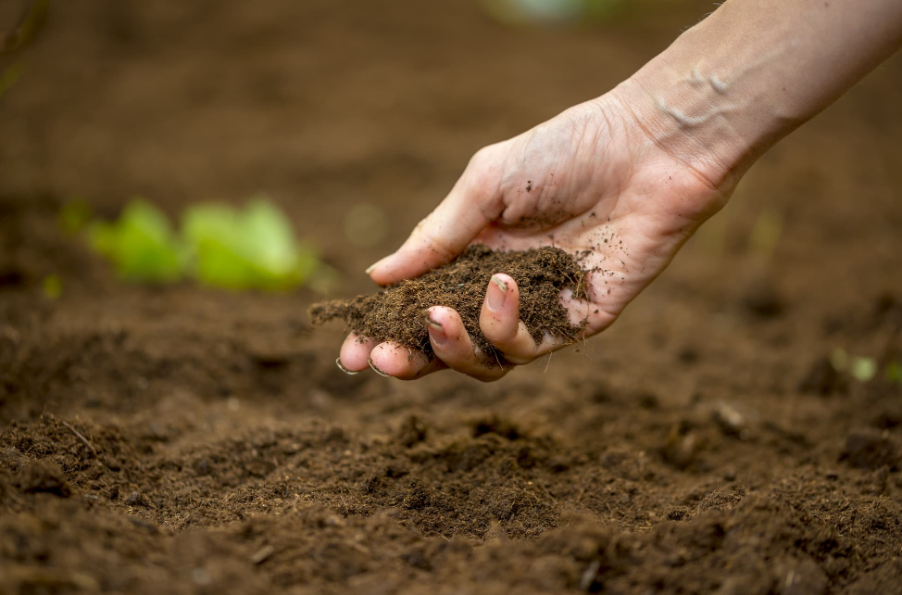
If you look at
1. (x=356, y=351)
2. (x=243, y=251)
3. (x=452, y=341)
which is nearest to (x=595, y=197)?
(x=452, y=341)

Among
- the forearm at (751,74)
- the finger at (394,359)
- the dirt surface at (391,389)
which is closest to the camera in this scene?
the dirt surface at (391,389)

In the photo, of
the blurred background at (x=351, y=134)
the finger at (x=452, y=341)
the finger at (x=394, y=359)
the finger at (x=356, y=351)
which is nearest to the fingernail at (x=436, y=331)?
the finger at (x=452, y=341)

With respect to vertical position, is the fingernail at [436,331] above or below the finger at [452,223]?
below

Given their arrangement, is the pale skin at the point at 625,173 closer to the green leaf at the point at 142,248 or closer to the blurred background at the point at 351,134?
the blurred background at the point at 351,134

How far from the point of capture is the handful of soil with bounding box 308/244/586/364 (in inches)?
59.1

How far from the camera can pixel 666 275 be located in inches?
136

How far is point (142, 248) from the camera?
9.38 ft

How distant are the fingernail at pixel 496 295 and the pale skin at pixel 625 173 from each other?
0.03 metres

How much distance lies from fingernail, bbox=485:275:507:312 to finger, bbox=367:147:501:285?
354 millimetres

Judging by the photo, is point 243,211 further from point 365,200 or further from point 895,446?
point 895,446

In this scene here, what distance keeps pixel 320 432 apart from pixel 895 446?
1.59 meters

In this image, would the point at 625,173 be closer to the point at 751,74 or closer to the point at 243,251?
the point at 751,74

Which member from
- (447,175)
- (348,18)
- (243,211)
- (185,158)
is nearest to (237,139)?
(185,158)

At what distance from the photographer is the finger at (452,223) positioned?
5.53ft
